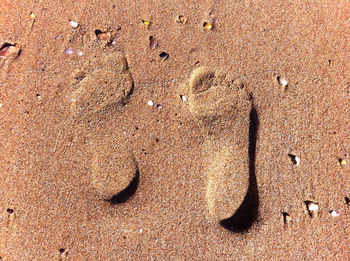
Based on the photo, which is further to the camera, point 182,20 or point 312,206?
point 182,20

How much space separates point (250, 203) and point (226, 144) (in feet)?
1.53

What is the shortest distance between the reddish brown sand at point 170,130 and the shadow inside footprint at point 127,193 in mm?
37

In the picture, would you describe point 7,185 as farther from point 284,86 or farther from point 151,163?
point 284,86

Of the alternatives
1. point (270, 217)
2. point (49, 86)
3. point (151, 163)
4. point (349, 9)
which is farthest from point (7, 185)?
point (349, 9)

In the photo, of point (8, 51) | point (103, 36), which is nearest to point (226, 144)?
point (103, 36)

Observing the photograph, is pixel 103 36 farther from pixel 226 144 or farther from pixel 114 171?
pixel 226 144

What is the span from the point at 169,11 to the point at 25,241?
201cm

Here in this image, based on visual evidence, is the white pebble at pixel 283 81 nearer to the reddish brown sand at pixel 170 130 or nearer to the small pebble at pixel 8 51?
the reddish brown sand at pixel 170 130

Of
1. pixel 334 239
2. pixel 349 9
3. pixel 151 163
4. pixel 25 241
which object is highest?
pixel 349 9

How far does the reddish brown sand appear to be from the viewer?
181 cm

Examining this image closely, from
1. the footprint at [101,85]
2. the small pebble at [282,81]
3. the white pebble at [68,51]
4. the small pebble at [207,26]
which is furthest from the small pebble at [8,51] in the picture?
the small pebble at [282,81]

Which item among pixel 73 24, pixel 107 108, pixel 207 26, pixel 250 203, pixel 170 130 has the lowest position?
pixel 250 203

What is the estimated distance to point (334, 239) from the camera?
180cm

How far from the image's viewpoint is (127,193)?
185cm
